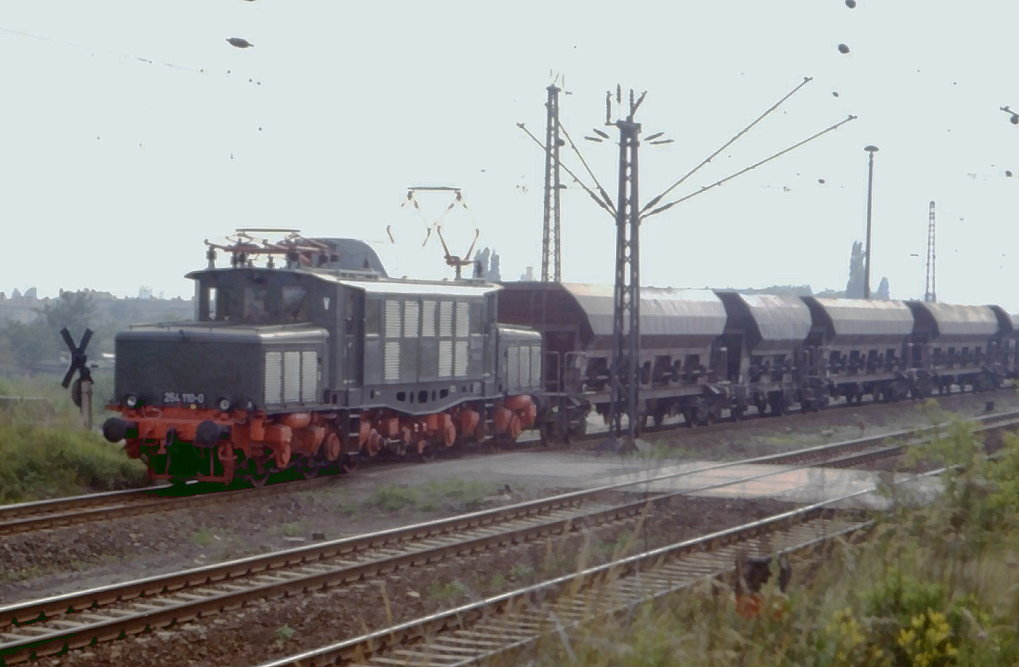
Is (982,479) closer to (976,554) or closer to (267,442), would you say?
(976,554)

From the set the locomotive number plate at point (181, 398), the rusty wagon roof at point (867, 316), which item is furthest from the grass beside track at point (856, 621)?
the rusty wagon roof at point (867, 316)

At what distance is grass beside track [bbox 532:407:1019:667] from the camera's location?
7.53 meters

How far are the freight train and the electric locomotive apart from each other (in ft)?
0.08

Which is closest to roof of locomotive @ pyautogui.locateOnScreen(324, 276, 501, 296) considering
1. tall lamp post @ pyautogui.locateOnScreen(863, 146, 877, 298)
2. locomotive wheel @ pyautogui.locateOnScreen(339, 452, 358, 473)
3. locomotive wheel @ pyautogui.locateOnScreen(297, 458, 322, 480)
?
locomotive wheel @ pyautogui.locateOnScreen(339, 452, 358, 473)

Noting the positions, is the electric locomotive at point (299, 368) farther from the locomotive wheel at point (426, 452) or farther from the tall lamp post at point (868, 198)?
the tall lamp post at point (868, 198)

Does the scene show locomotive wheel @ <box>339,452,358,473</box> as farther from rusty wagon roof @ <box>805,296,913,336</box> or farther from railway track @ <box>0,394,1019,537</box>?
rusty wagon roof @ <box>805,296,913,336</box>

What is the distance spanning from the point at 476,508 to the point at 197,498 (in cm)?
344

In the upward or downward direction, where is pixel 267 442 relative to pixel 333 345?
downward

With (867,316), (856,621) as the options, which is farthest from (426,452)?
(867,316)

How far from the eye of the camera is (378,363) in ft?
68.1

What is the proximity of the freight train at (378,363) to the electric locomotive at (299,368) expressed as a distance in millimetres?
26

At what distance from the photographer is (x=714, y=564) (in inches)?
533

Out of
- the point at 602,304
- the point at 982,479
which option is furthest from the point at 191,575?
the point at 602,304

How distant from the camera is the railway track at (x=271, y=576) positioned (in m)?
10.2
